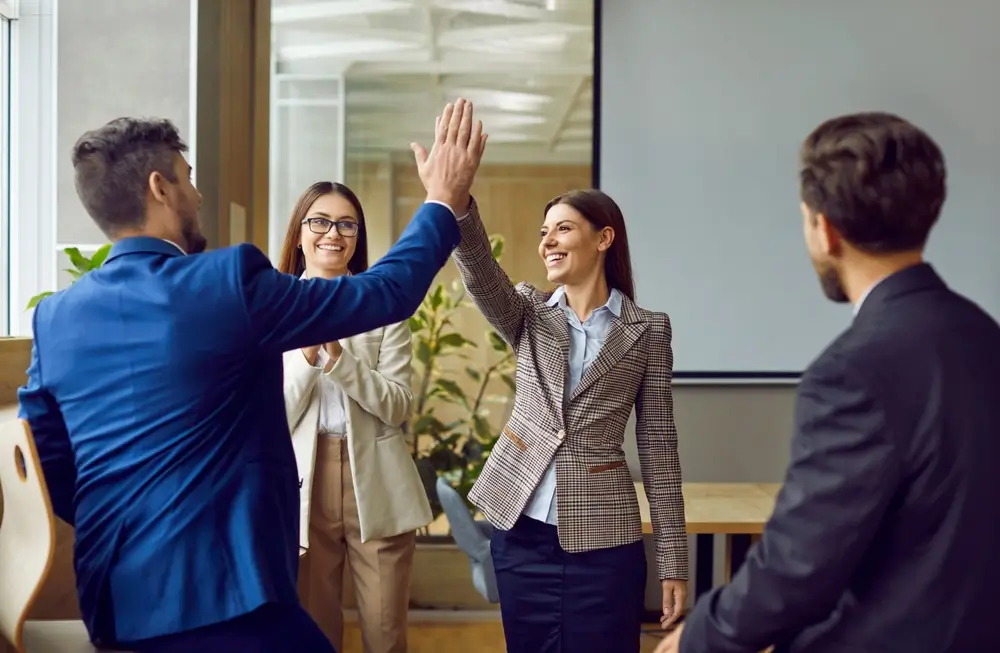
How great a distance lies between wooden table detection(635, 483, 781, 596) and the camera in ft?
9.36

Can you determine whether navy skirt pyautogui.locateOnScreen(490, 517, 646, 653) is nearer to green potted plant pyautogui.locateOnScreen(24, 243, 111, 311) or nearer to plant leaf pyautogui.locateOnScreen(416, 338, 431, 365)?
green potted plant pyautogui.locateOnScreen(24, 243, 111, 311)

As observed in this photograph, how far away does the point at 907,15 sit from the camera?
3.69 metres

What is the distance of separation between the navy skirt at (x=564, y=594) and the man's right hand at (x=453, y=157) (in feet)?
2.45

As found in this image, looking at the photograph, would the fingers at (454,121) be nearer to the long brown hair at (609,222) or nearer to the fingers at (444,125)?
the fingers at (444,125)

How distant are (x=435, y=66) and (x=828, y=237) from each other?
301 centimetres

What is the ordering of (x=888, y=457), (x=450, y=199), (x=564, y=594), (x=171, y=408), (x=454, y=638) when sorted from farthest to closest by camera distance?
(x=454, y=638) → (x=564, y=594) → (x=450, y=199) → (x=171, y=408) → (x=888, y=457)

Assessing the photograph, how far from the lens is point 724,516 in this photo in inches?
116

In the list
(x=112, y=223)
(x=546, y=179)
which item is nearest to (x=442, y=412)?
(x=546, y=179)

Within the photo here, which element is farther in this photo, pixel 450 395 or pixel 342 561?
pixel 450 395

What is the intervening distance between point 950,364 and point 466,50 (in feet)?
10.4

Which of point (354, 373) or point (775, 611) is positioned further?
point (354, 373)

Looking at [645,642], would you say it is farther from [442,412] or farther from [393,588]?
[393,588]

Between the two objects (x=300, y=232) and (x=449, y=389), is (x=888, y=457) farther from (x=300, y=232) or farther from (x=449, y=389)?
(x=449, y=389)

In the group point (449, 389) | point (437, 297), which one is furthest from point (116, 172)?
point (449, 389)
